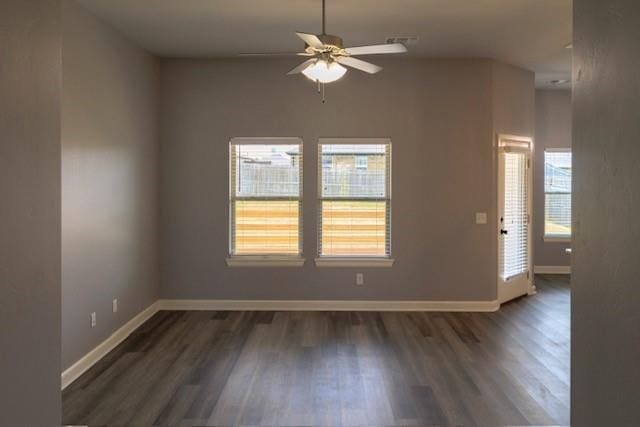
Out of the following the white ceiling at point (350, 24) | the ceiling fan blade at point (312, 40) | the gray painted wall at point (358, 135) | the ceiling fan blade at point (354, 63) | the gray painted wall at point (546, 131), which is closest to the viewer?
the ceiling fan blade at point (312, 40)

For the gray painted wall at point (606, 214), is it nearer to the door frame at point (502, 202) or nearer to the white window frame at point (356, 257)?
the white window frame at point (356, 257)

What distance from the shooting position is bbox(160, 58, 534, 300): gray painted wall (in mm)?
5668

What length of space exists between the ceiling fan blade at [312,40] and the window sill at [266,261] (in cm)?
305

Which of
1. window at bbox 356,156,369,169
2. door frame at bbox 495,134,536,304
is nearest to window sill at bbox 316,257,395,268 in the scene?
window at bbox 356,156,369,169

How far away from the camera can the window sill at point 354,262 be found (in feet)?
18.7

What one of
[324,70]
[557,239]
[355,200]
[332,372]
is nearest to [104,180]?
[324,70]

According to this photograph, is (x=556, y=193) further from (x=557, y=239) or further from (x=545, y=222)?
(x=557, y=239)

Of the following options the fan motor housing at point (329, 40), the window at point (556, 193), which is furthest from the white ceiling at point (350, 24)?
the window at point (556, 193)

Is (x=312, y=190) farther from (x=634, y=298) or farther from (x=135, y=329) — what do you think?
(x=634, y=298)

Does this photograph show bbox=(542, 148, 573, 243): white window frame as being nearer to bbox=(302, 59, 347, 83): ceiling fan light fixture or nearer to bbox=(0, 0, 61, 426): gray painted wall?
bbox=(302, 59, 347, 83): ceiling fan light fixture

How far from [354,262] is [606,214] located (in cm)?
433

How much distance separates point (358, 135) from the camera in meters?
5.69

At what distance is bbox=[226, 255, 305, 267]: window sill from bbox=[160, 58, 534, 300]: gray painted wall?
0.08 metres

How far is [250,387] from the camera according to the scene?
3.51 metres
